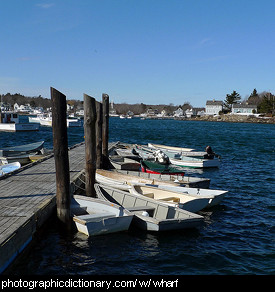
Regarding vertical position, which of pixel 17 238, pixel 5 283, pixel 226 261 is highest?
pixel 17 238

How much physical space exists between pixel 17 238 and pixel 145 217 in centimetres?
433

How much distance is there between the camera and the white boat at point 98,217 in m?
10.1

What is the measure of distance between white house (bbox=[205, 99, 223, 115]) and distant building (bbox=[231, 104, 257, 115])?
63.6 feet

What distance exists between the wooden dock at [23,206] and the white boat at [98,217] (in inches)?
40.7

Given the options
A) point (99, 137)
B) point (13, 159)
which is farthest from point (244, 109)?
point (99, 137)

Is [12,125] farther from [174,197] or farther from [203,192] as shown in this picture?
[174,197]

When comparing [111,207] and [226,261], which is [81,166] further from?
[226,261]

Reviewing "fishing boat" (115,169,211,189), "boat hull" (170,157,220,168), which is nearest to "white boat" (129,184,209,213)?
"fishing boat" (115,169,211,189)

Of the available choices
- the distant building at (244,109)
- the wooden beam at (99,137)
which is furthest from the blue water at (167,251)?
the distant building at (244,109)

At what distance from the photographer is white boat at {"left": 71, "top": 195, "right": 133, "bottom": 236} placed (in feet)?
33.1

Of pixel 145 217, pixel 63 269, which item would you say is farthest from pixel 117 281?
pixel 145 217

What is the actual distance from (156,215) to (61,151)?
4.21 meters

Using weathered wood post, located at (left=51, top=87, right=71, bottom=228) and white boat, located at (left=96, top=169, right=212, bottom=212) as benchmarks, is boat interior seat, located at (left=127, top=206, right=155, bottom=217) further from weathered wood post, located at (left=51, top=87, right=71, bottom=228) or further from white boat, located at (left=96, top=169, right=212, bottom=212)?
weathered wood post, located at (left=51, top=87, right=71, bottom=228)

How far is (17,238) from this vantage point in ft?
26.3
